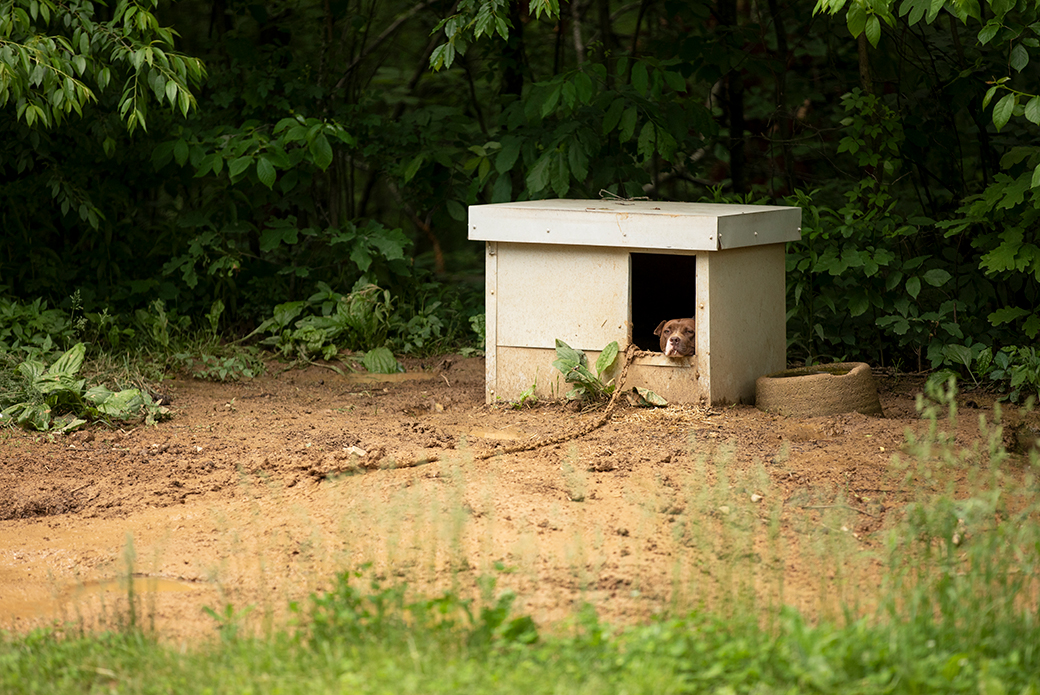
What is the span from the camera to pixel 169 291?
24.2 feet

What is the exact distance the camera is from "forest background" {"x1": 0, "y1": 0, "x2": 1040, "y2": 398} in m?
5.91

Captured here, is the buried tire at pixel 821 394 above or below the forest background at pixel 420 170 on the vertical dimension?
below

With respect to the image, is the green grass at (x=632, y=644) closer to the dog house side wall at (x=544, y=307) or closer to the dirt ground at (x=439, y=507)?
the dirt ground at (x=439, y=507)

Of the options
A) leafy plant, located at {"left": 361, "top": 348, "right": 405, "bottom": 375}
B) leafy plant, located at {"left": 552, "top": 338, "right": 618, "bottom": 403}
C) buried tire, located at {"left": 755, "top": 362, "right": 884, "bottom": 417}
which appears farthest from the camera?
leafy plant, located at {"left": 361, "top": 348, "right": 405, "bottom": 375}

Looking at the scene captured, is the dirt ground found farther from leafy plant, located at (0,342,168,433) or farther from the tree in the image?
the tree

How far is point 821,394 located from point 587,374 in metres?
1.15

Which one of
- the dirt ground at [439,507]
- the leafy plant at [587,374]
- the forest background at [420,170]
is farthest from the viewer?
the forest background at [420,170]

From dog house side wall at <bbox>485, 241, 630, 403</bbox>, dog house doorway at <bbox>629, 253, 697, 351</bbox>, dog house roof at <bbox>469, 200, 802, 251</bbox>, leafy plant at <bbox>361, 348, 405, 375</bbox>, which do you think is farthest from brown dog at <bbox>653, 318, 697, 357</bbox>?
leafy plant at <bbox>361, 348, 405, 375</bbox>

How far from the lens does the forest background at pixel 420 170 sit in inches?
233

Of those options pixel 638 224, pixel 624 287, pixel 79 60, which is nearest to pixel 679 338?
pixel 624 287

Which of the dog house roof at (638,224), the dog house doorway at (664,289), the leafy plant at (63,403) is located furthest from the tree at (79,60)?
the dog house doorway at (664,289)

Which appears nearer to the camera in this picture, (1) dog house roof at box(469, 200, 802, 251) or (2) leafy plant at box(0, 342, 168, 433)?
(1) dog house roof at box(469, 200, 802, 251)

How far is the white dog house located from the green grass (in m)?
2.17

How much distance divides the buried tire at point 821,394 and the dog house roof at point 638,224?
0.74m
